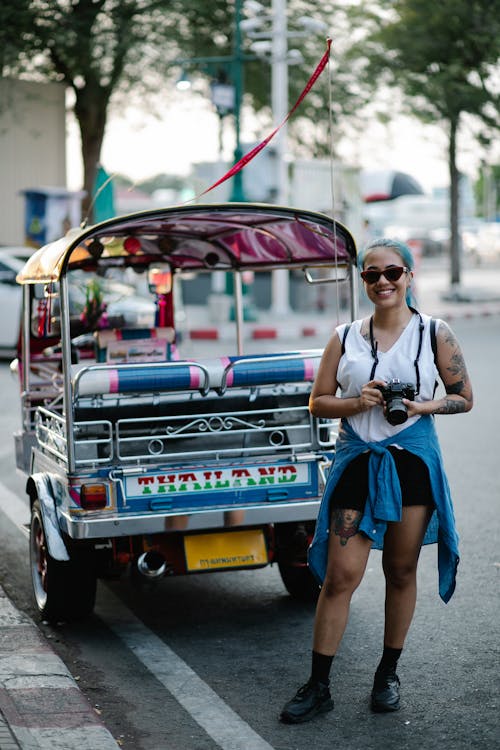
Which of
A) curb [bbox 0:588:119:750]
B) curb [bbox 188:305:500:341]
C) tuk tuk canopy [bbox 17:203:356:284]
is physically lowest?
curb [bbox 0:588:119:750]

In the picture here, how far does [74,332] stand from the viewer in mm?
7562

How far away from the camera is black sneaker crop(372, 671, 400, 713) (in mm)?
4523

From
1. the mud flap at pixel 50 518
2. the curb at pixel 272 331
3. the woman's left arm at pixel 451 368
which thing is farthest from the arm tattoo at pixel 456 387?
the curb at pixel 272 331

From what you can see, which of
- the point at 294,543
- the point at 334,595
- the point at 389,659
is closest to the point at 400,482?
the point at 334,595

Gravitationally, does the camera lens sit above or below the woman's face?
below

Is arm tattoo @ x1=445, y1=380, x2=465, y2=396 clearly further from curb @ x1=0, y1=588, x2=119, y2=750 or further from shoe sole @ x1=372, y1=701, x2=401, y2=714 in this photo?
curb @ x1=0, y1=588, x2=119, y2=750

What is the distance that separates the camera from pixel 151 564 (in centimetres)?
548

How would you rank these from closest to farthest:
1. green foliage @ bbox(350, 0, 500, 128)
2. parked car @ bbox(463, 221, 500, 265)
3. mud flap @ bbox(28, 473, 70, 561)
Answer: mud flap @ bbox(28, 473, 70, 561)
green foliage @ bbox(350, 0, 500, 128)
parked car @ bbox(463, 221, 500, 265)

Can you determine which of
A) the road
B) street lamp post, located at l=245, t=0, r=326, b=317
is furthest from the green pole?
the road

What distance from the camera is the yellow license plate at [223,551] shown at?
218 inches

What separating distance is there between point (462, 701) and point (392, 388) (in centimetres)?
132

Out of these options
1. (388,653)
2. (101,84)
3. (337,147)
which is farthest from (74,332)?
(337,147)

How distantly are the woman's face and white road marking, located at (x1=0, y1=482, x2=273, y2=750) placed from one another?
1639 millimetres

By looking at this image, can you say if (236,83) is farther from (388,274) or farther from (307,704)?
(307,704)
